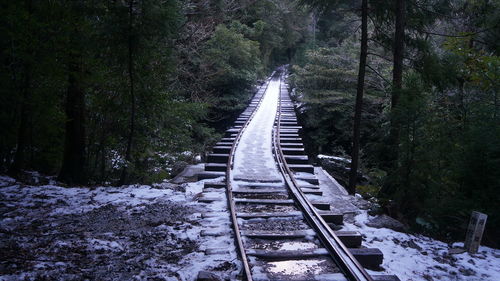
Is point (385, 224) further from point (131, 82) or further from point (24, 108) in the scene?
point (24, 108)

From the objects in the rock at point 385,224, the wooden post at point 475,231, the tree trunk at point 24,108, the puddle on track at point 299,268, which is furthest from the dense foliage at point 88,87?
the wooden post at point 475,231

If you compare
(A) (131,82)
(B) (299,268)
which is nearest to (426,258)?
(B) (299,268)

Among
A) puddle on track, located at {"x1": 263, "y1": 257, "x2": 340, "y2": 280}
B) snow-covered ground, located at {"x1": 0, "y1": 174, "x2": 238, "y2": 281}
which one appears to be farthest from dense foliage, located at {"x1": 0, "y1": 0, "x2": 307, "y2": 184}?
puddle on track, located at {"x1": 263, "y1": 257, "x2": 340, "y2": 280}

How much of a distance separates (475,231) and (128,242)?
17.5 ft

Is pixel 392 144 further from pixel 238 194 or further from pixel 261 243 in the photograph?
pixel 261 243

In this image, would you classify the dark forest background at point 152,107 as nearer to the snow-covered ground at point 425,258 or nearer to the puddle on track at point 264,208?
the snow-covered ground at point 425,258

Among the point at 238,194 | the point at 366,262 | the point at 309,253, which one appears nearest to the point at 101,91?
the point at 238,194

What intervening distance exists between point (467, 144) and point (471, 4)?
790 centimetres

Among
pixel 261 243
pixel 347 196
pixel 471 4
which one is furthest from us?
pixel 471 4

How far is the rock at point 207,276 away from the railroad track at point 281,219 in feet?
0.94

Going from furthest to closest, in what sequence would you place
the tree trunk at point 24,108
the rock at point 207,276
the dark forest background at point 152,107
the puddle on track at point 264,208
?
the tree trunk at point 24,108, the dark forest background at point 152,107, the puddle on track at point 264,208, the rock at point 207,276

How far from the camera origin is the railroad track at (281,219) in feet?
14.7

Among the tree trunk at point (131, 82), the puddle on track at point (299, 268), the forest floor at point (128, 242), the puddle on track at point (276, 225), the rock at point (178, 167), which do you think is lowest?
the rock at point (178, 167)

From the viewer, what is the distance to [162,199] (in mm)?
7438
